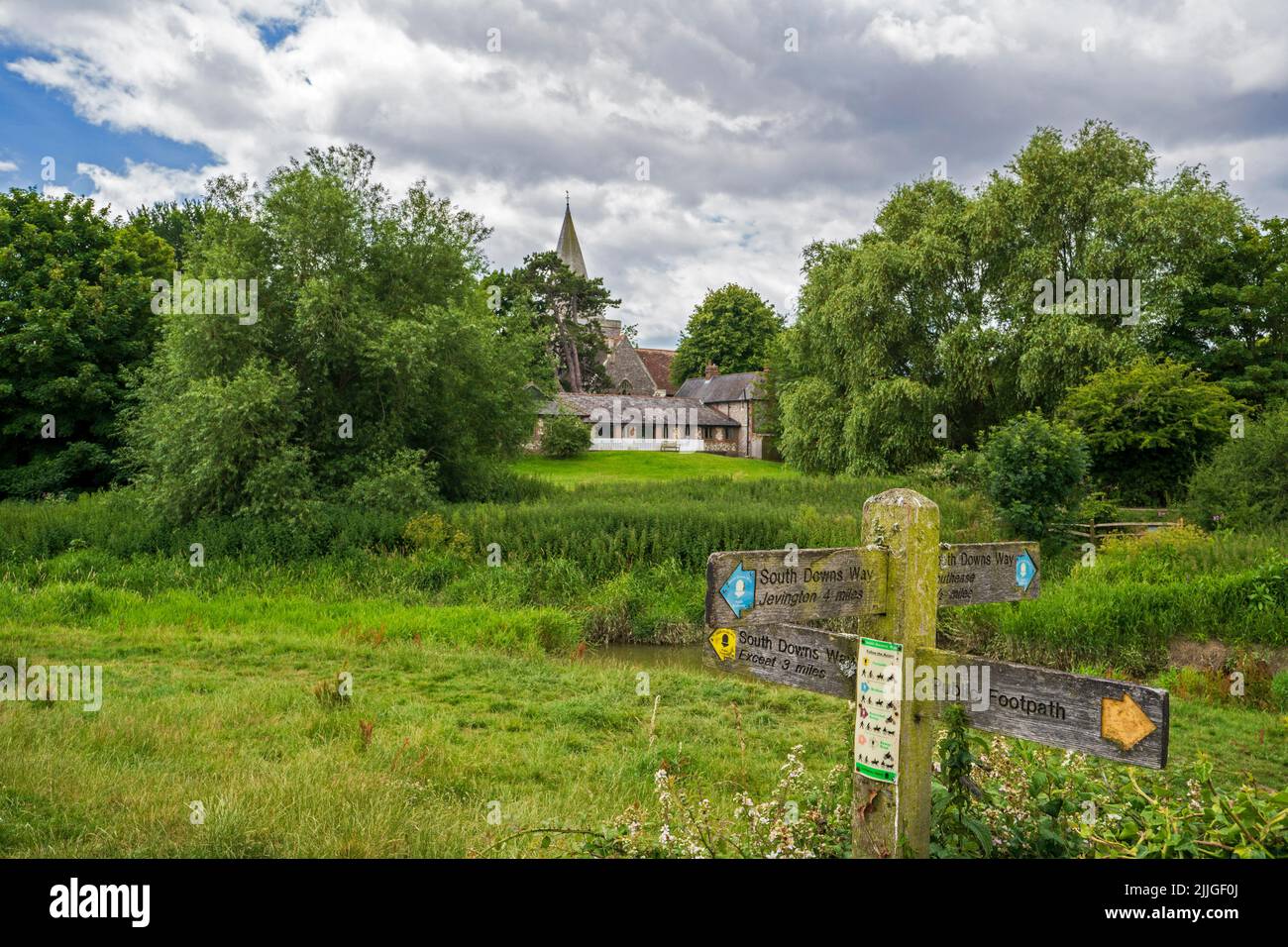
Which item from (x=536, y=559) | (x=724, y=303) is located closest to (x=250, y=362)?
(x=536, y=559)

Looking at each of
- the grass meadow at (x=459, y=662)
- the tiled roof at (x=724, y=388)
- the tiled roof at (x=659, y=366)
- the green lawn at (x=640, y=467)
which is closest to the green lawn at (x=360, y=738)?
the grass meadow at (x=459, y=662)

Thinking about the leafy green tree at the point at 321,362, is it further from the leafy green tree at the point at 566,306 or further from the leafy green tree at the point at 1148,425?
the leafy green tree at the point at 566,306

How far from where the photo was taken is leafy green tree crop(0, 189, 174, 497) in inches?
1059

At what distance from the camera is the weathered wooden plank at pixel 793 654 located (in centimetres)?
384

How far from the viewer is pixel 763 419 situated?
175 feet

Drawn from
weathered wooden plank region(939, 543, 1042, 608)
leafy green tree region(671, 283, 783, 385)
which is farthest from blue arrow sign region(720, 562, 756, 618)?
leafy green tree region(671, 283, 783, 385)

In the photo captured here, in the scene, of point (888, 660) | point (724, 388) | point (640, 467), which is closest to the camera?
point (888, 660)

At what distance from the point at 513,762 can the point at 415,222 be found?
821 inches

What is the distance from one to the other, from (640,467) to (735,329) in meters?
30.0

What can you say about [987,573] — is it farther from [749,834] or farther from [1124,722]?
[749,834]

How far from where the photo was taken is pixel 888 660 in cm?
363

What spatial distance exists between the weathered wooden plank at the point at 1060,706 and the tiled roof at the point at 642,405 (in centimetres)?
5219

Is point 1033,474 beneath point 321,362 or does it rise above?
beneath

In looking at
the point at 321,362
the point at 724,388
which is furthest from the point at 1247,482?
the point at 724,388
